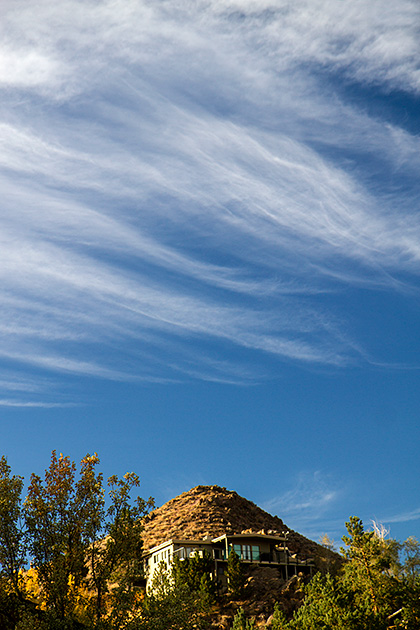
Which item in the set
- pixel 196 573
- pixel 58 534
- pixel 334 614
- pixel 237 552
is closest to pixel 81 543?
pixel 58 534

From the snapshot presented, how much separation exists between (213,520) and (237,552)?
3295cm

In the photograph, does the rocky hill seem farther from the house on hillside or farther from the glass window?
the glass window

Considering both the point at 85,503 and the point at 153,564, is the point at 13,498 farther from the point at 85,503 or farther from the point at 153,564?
the point at 153,564

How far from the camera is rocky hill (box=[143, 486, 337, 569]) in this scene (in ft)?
269

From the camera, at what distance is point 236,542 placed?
6084cm

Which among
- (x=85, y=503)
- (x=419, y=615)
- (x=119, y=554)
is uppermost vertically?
(x=85, y=503)

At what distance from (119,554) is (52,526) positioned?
273 centimetres

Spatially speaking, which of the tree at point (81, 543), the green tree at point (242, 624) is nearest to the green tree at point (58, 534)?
the tree at point (81, 543)

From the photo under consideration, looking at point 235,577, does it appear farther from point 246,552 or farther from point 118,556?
point 118,556

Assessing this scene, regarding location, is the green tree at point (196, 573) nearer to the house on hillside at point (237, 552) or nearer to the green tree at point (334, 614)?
the house on hillside at point (237, 552)

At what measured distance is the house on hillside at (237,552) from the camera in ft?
190

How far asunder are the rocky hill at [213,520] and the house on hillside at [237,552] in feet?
20.4

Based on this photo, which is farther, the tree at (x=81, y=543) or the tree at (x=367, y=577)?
the tree at (x=367, y=577)

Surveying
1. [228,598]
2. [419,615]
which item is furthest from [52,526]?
[228,598]
